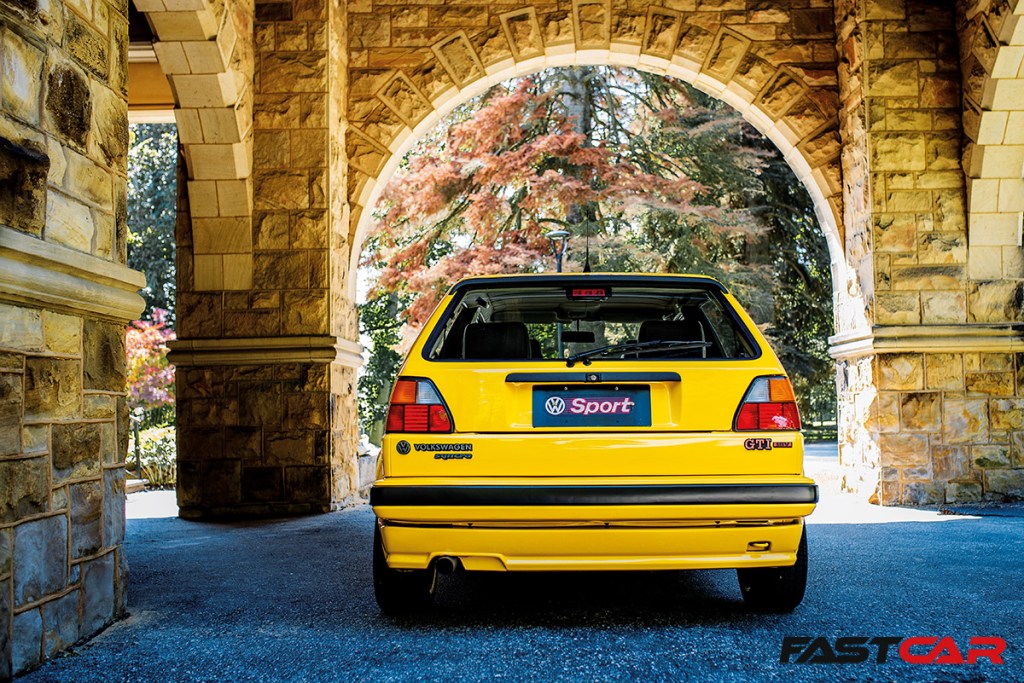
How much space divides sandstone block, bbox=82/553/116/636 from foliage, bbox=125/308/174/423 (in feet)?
47.8

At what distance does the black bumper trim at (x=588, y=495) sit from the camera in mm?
3092

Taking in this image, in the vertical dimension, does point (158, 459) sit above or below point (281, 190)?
below

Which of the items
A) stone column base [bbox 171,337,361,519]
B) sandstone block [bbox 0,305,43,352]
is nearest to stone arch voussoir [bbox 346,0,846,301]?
stone column base [bbox 171,337,361,519]

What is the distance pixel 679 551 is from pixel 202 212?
5814mm

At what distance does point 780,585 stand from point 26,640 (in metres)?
2.74

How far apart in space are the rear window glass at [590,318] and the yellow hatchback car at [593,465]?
72 millimetres

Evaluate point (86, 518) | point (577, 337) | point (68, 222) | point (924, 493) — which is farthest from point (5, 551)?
point (924, 493)

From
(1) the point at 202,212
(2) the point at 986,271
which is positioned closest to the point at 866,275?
(2) the point at 986,271

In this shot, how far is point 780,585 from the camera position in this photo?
3531mm

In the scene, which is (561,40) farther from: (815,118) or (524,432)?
(524,432)

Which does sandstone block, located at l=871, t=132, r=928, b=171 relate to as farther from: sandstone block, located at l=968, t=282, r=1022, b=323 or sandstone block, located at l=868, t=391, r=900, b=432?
sandstone block, located at l=868, t=391, r=900, b=432

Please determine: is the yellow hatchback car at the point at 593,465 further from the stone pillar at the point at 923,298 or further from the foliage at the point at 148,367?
the foliage at the point at 148,367

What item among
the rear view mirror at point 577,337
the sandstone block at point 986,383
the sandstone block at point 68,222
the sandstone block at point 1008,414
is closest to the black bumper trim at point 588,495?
the rear view mirror at point 577,337

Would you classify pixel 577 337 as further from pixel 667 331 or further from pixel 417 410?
pixel 417 410
